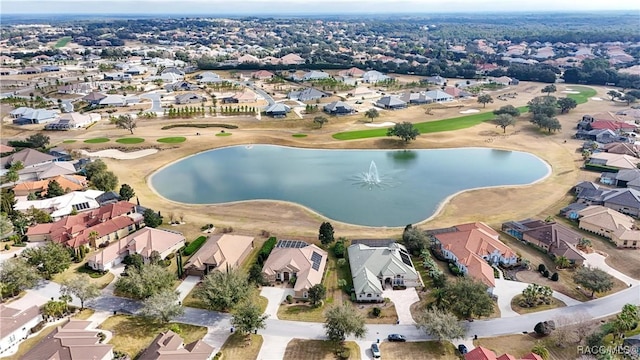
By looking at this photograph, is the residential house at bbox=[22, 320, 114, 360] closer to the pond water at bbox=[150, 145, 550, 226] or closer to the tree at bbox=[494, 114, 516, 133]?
the pond water at bbox=[150, 145, 550, 226]

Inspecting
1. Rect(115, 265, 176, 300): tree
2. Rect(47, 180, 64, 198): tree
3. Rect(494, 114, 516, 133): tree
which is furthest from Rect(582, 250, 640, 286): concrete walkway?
Rect(47, 180, 64, 198): tree

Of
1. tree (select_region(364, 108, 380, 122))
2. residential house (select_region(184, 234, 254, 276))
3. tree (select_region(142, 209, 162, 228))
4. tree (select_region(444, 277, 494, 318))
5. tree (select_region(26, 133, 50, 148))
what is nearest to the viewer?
tree (select_region(444, 277, 494, 318))

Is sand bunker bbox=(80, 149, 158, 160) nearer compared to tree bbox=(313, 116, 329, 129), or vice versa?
sand bunker bbox=(80, 149, 158, 160)

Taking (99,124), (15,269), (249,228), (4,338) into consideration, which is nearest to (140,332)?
(4,338)

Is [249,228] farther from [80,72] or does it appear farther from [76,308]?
[80,72]

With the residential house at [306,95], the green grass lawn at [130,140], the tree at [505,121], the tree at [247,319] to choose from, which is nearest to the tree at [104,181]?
the green grass lawn at [130,140]

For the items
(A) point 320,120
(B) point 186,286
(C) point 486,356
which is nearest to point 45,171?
(B) point 186,286

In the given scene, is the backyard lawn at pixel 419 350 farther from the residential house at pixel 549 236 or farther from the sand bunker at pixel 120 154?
the sand bunker at pixel 120 154
